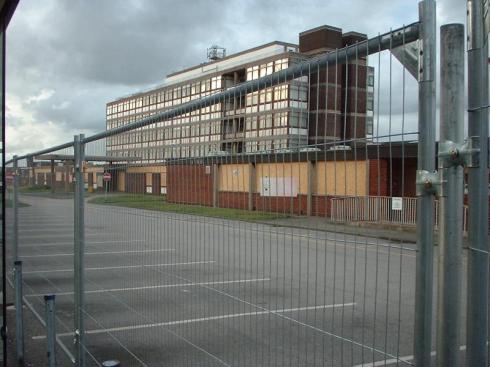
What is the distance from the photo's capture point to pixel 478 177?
6.40 feet

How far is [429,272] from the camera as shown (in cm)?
209

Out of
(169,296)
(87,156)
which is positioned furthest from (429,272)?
(87,156)

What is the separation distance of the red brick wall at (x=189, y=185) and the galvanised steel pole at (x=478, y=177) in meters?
1.80

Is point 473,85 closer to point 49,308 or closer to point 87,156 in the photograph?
point 49,308

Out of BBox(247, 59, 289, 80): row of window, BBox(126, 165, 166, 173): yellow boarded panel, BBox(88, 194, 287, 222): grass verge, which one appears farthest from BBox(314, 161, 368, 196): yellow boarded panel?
BBox(126, 165, 166, 173): yellow boarded panel

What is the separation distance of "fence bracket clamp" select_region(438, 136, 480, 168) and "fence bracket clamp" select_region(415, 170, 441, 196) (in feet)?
0.23

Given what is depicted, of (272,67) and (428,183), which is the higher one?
(272,67)

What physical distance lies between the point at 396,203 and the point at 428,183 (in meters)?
0.69

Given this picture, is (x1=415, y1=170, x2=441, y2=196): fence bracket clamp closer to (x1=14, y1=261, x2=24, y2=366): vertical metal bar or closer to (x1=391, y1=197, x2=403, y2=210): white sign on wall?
(x1=391, y1=197, x2=403, y2=210): white sign on wall

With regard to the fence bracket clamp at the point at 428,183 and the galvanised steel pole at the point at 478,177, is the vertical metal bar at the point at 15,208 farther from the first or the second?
the galvanised steel pole at the point at 478,177

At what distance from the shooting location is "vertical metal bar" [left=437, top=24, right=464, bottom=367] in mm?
1959

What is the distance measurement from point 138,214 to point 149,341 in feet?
5.84

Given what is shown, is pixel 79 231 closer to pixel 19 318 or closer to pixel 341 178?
pixel 19 318

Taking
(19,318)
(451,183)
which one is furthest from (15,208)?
(451,183)
